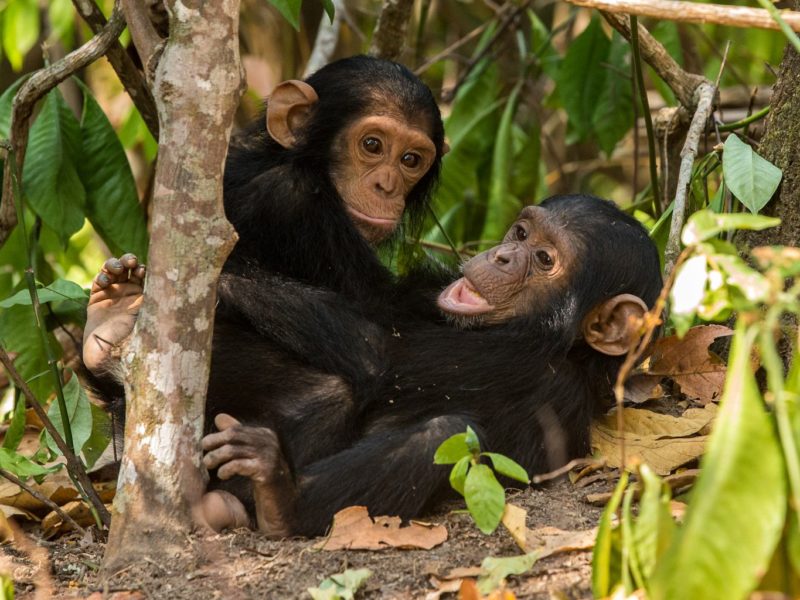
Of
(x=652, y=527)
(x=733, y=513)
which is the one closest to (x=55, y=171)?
(x=652, y=527)

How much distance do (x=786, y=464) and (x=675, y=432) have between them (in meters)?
1.94

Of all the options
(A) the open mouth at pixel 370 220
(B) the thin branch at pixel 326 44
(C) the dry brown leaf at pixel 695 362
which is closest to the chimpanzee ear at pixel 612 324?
(C) the dry brown leaf at pixel 695 362

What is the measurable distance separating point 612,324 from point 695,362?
48 cm

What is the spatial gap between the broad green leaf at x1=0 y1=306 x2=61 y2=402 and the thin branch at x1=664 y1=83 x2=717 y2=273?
105 inches

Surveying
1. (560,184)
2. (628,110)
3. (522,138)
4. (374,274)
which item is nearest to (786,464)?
(374,274)

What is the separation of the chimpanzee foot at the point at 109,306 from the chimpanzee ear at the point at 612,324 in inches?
65.6

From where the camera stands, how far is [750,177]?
399cm

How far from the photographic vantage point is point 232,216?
422 cm

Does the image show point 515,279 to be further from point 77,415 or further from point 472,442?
point 77,415

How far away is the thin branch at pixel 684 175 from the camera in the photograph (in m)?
4.36

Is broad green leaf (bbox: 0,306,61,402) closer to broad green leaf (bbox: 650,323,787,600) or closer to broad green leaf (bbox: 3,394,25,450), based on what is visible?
broad green leaf (bbox: 3,394,25,450)

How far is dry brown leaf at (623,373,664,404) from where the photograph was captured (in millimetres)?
4449

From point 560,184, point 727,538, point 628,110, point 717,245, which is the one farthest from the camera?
point 560,184

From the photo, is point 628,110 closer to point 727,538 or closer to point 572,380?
point 572,380
